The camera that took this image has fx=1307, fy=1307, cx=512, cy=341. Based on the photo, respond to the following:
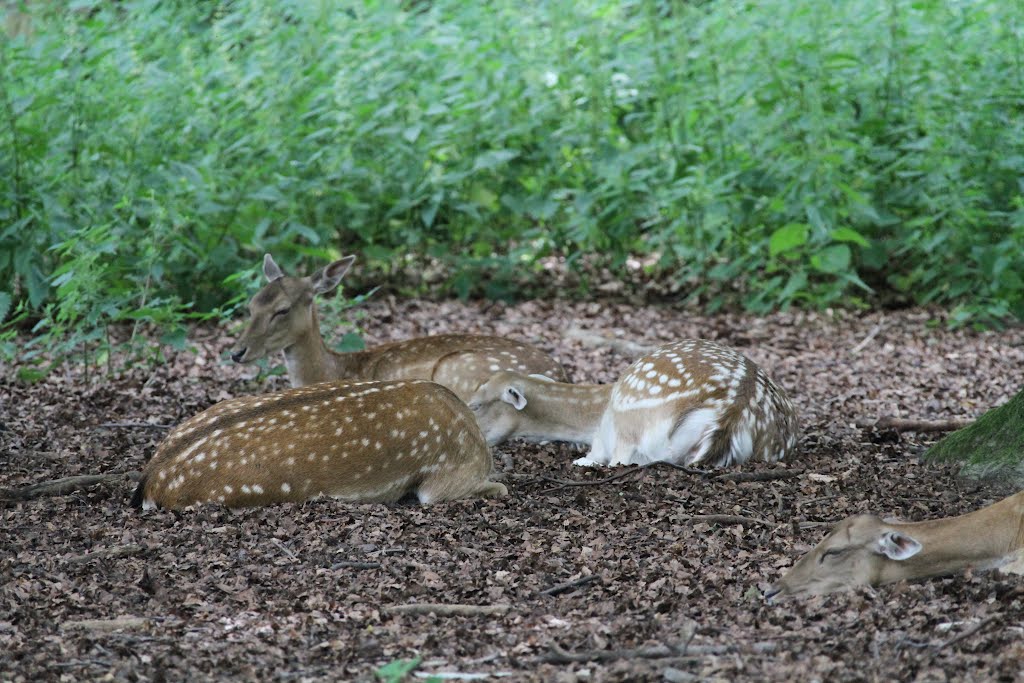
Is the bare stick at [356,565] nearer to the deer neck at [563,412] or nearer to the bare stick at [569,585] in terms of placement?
the bare stick at [569,585]

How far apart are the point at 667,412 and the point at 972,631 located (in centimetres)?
242

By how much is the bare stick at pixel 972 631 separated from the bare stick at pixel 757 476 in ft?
5.75

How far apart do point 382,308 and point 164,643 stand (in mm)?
6238

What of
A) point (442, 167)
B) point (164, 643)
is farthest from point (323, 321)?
point (164, 643)

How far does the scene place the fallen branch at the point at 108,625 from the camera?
3.61 metres

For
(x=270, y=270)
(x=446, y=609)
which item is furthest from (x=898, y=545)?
(x=270, y=270)

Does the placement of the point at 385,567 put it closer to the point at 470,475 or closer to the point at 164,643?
the point at 164,643

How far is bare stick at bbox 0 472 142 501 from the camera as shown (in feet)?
16.4

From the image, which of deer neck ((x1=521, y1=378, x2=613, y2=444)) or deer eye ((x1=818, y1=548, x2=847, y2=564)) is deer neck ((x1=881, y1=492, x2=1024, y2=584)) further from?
deer neck ((x1=521, y1=378, x2=613, y2=444))

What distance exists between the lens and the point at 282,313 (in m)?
7.04

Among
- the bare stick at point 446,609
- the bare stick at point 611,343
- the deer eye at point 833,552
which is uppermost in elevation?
the bare stick at point 446,609

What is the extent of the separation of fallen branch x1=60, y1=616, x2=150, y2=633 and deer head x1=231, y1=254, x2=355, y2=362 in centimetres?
331

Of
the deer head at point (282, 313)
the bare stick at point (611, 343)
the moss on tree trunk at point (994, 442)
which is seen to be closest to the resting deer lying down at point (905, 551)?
the moss on tree trunk at point (994, 442)

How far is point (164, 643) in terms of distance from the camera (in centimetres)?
349
